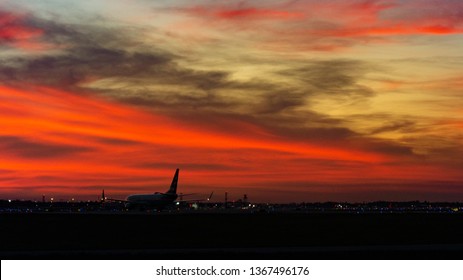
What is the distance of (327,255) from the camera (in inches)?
1281

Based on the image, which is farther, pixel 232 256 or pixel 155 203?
pixel 155 203

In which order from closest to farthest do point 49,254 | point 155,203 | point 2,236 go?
point 49,254 → point 2,236 → point 155,203

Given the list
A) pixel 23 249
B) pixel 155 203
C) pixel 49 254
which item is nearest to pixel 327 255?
pixel 49 254

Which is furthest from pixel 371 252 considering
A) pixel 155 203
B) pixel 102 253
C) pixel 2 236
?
pixel 155 203

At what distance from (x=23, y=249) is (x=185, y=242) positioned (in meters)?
10.1

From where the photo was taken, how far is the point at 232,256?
1259 inches

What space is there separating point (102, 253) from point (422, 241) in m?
22.0

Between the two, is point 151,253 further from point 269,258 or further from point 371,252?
point 371,252
